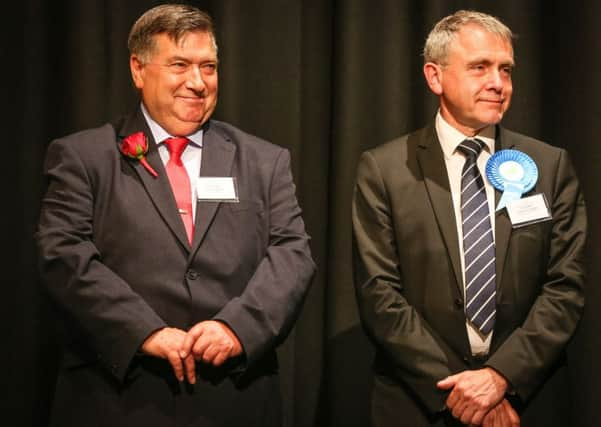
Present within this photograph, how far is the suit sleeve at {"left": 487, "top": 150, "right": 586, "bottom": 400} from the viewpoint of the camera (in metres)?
2.47

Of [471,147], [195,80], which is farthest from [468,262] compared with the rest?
[195,80]

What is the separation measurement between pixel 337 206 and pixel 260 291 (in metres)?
1.07

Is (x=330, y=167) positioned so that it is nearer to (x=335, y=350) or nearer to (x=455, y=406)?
(x=335, y=350)

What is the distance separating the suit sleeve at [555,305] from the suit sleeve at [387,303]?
20 centimetres

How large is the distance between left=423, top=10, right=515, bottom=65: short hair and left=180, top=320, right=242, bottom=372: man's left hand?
4.02ft

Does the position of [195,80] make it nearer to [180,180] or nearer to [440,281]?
[180,180]

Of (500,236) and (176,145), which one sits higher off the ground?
(176,145)

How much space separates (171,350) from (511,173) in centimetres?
124

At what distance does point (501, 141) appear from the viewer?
2777 mm

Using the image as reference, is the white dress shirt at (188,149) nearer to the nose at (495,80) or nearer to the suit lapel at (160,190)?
the suit lapel at (160,190)

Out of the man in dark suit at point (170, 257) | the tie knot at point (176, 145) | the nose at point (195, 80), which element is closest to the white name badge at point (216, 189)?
the man in dark suit at point (170, 257)

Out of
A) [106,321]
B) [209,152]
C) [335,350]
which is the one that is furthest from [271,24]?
[106,321]

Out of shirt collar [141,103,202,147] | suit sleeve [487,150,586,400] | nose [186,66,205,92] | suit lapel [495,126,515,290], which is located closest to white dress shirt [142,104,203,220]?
shirt collar [141,103,202,147]

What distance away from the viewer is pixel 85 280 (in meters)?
2.34
